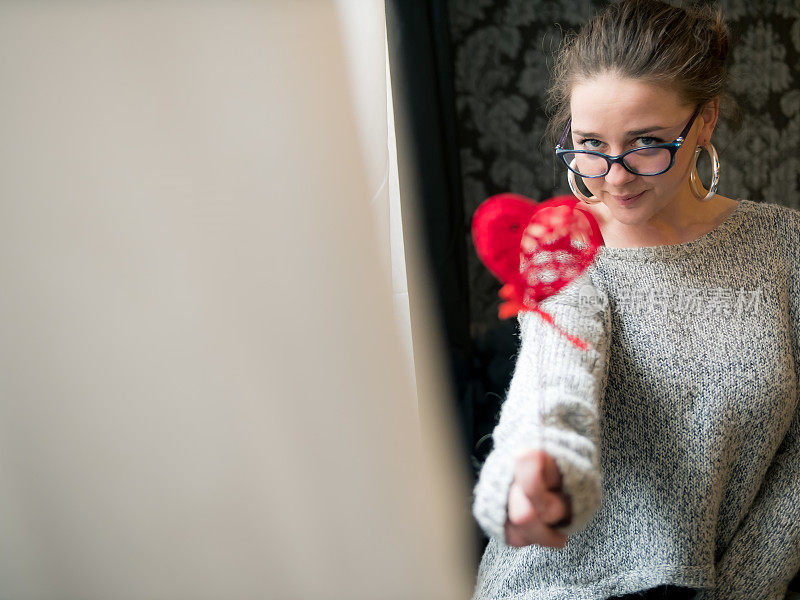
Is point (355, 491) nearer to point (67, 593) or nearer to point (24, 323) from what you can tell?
point (67, 593)

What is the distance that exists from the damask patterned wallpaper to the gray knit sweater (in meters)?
0.59

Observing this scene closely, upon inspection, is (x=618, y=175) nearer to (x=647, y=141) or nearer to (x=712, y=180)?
(x=647, y=141)

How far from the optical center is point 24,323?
3.28 ft

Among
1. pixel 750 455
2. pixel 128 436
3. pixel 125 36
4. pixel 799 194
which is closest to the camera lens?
pixel 750 455

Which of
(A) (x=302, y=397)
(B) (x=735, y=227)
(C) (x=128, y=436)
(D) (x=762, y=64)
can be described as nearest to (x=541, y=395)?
(B) (x=735, y=227)

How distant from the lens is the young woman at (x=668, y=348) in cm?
83

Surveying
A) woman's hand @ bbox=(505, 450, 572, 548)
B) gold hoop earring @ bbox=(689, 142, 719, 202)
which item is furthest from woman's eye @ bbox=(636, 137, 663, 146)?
woman's hand @ bbox=(505, 450, 572, 548)

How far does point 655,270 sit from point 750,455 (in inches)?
11.1

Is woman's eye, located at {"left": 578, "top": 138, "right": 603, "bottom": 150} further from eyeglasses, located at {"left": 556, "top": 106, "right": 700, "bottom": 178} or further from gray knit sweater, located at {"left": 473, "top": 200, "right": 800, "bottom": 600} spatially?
gray knit sweater, located at {"left": 473, "top": 200, "right": 800, "bottom": 600}

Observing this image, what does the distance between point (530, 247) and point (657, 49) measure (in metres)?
0.29

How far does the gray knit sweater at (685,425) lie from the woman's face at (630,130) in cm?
8

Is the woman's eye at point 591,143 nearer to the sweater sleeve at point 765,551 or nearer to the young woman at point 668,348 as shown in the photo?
the young woman at point 668,348

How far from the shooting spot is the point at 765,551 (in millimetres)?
877

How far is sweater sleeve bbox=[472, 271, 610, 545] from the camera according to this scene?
2.02ft
